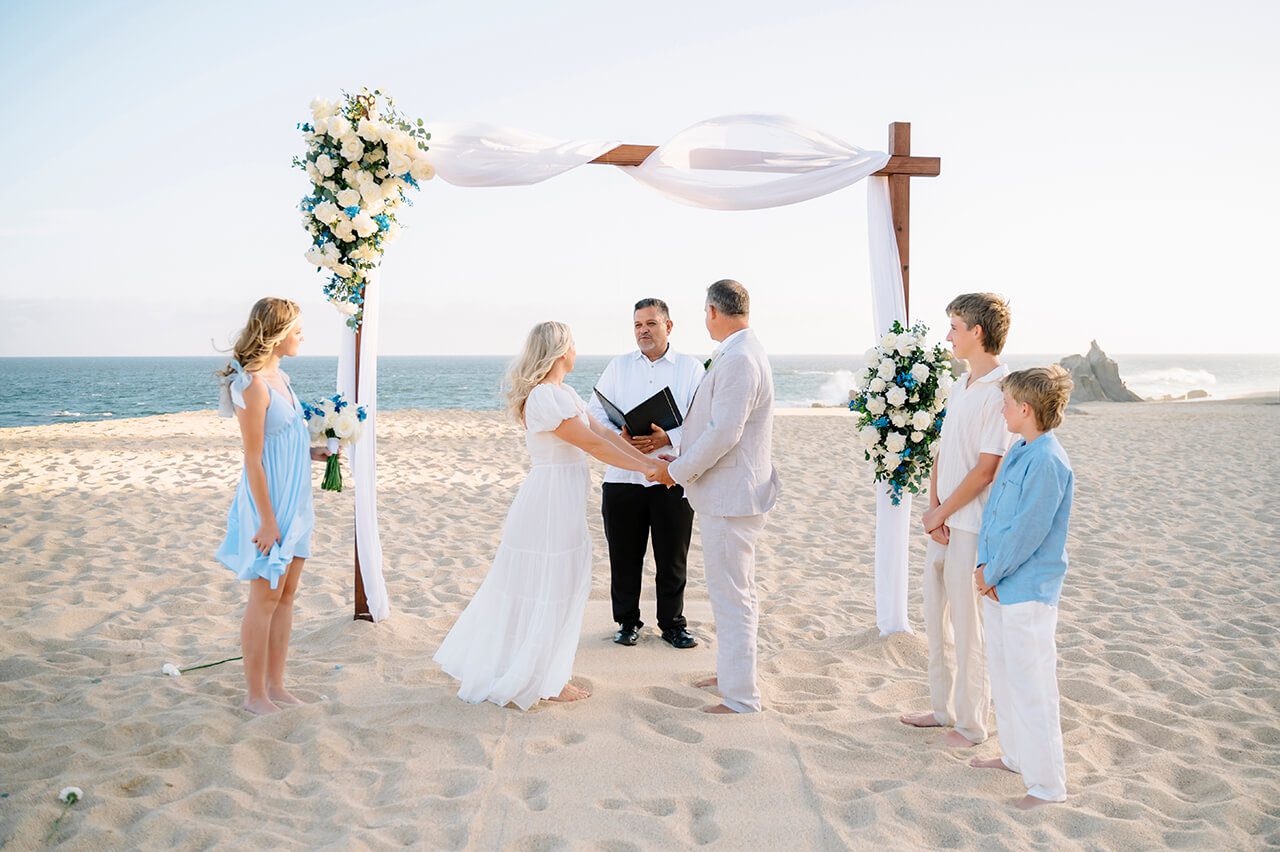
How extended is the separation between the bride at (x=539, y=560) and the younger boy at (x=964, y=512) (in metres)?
1.55

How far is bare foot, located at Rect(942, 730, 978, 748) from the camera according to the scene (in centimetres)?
381

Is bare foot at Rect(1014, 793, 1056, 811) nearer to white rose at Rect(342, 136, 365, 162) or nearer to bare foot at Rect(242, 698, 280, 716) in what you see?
bare foot at Rect(242, 698, 280, 716)

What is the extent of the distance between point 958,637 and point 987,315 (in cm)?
143

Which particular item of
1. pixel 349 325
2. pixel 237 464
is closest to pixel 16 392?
pixel 237 464

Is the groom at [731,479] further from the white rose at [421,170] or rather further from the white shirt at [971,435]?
the white rose at [421,170]

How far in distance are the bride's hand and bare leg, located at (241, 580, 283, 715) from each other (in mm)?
178

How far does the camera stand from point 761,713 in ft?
13.6

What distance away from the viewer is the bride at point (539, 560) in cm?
412

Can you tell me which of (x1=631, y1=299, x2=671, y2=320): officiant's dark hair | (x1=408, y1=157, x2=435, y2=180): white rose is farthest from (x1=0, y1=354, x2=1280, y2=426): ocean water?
(x1=408, y1=157, x2=435, y2=180): white rose

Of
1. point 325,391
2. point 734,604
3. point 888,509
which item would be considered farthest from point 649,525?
point 325,391

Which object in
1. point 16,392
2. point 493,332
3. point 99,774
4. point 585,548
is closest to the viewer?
point 99,774

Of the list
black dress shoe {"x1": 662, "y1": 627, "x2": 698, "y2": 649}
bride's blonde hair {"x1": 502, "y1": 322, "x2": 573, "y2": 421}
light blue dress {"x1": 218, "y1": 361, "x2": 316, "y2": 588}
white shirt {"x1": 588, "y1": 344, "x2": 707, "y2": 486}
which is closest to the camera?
light blue dress {"x1": 218, "y1": 361, "x2": 316, "y2": 588}

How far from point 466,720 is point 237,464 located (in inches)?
387

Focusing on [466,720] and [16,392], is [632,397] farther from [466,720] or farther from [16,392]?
[16,392]
